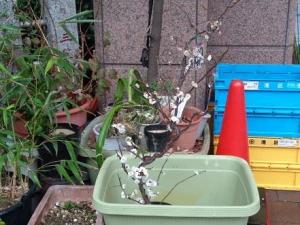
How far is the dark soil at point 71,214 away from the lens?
7.94 ft

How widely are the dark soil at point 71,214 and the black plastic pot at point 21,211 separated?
0.15m

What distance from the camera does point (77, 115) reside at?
10.2ft

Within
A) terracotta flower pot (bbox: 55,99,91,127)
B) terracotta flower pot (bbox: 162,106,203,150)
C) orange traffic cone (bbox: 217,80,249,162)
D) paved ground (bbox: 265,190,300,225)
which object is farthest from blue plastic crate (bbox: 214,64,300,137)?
terracotta flower pot (bbox: 55,99,91,127)

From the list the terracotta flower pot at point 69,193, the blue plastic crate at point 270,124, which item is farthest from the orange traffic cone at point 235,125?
the terracotta flower pot at point 69,193

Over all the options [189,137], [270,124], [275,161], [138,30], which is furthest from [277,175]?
[138,30]

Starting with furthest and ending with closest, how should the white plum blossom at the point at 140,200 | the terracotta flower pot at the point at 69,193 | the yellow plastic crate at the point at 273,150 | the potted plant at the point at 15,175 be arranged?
the yellow plastic crate at the point at 273,150
the terracotta flower pot at the point at 69,193
the potted plant at the point at 15,175
the white plum blossom at the point at 140,200

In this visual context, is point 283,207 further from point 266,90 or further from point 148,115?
point 148,115

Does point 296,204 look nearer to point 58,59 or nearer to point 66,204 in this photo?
point 66,204

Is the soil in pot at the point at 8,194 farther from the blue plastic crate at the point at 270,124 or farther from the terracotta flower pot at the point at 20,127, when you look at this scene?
the blue plastic crate at the point at 270,124

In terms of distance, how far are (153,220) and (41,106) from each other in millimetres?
1057

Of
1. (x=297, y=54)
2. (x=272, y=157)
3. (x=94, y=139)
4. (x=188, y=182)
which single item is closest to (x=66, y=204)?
(x=94, y=139)

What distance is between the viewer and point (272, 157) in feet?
10.2

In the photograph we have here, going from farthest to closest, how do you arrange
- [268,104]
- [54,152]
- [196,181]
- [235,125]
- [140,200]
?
[268,104] < [235,125] < [54,152] < [196,181] < [140,200]

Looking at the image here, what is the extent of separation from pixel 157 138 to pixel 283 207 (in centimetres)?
116
